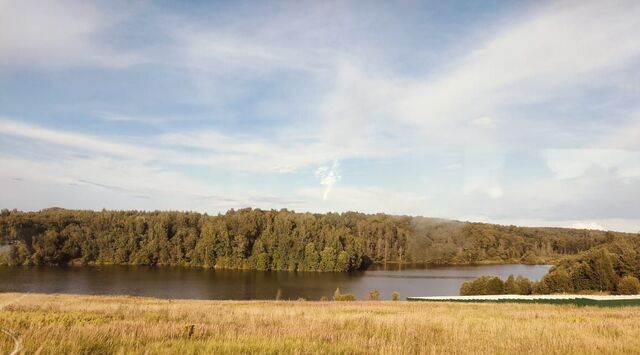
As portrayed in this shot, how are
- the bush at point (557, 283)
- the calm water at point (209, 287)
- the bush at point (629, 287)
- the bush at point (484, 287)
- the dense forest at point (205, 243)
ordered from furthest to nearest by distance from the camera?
the dense forest at point (205, 243)
the calm water at point (209, 287)
the bush at point (557, 283)
the bush at point (484, 287)
the bush at point (629, 287)

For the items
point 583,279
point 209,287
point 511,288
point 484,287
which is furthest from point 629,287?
Answer: point 209,287

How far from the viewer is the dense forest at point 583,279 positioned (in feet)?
188

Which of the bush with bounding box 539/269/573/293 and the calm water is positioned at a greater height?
the bush with bounding box 539/269/573/293

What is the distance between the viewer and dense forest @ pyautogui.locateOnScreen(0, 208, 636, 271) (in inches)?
5428

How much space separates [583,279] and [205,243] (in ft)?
354

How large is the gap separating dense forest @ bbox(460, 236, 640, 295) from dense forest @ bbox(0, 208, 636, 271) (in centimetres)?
6968

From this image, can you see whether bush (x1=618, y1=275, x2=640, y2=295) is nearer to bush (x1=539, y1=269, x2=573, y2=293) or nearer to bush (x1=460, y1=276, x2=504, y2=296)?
bush (x1=539, y1=269, x2=573, y2=293)

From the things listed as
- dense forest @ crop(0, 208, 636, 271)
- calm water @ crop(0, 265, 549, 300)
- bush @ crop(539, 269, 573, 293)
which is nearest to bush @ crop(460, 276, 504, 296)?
bush @ crop(539, 269, 573, 293)

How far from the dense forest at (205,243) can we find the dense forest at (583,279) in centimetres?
6968

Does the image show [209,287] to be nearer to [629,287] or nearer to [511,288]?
[511,288]

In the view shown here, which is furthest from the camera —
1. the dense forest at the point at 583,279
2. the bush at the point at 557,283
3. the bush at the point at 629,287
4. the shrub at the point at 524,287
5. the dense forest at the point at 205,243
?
the dense forest at the point at 205,243

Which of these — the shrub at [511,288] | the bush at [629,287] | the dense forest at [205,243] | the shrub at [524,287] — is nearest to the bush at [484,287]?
the shrub at [511,288]

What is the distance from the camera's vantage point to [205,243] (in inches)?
5733

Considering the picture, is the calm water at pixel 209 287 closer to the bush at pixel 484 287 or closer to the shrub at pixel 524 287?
the shrub at pixel 524 287
